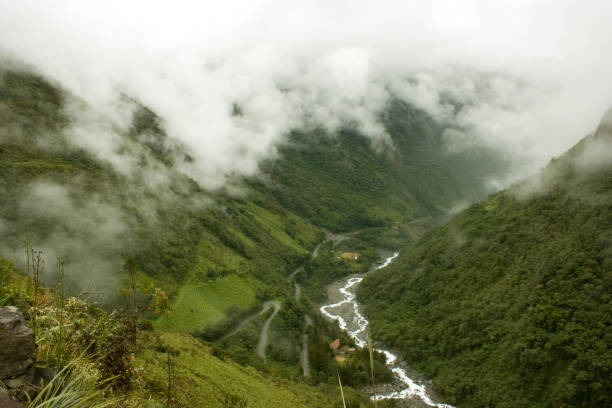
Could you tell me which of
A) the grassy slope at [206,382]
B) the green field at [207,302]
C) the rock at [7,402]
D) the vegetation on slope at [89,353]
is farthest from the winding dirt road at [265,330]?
the rock at [7,402]

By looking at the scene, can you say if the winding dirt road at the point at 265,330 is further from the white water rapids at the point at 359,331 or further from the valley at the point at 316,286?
the white water rapids at the point at 359,331

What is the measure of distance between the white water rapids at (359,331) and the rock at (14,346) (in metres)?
67.5

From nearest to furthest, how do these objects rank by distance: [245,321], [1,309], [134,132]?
[1,309] → [245,321] → [134,132]

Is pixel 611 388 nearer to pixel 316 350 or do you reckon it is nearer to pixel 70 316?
pixel 316 350

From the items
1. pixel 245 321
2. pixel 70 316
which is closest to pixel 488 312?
pixel 245 321

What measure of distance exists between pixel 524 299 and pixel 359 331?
43.2 m

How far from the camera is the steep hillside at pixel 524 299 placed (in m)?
54.2

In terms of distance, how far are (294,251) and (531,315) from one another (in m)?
96.8

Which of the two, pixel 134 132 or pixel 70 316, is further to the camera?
pixel 134 132

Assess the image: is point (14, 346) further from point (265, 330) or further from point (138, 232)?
point (138, 232)

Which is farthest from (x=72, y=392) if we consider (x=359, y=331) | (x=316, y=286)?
(x=316, y=286)

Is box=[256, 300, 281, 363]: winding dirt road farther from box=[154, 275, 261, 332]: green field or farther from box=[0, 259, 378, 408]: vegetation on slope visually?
box=[0, 259, 378, 408]: vegetation on slope

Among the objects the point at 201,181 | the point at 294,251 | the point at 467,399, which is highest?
the point at 201,181

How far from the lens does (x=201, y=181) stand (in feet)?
506
